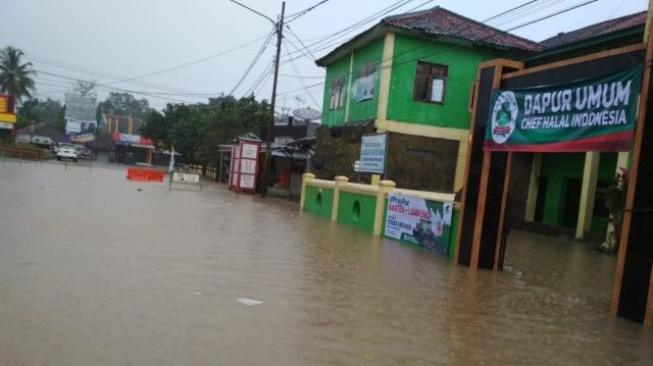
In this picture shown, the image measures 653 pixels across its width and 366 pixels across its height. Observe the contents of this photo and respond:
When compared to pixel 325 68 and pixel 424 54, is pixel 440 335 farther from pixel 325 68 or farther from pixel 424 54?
pixel 325 68

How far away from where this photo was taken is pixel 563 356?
20.2 ft

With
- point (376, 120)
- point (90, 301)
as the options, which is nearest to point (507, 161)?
point (90, 301)

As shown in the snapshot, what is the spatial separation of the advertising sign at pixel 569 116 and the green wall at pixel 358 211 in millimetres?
6350

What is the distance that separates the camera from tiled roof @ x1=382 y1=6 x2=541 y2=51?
913 inches

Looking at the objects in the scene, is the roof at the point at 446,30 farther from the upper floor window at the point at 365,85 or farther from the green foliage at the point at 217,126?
the green foliage at the point at 217,126

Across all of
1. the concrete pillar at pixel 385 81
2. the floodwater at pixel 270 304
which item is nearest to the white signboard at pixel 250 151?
the concrete pillar at pixel 385 81

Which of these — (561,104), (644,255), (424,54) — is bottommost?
(644,255)

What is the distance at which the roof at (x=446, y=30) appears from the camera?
23.1 metres

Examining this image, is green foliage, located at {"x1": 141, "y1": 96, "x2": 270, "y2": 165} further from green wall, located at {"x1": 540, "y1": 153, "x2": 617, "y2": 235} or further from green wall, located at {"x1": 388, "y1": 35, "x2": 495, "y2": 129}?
green wall, located at {"x1": 540, "y1": 153, "x2": 617, "y2": 235}

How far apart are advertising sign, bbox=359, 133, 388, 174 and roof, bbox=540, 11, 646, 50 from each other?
26.9 ft

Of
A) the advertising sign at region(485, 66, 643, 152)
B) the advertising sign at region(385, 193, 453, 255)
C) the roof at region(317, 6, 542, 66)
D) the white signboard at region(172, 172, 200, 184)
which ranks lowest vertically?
the white signboard at region(172, 172, 200, 184)

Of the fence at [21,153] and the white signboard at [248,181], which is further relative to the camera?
the fence at [21,153]

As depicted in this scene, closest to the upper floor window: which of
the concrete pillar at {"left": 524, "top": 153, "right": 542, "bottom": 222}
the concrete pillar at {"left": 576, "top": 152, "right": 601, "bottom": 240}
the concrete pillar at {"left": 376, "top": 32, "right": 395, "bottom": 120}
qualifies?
the concrete pillar at {"left": 376, "top": 32, "right": 395, "bottom": 120}

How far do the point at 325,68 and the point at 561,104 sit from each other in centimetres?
2219
